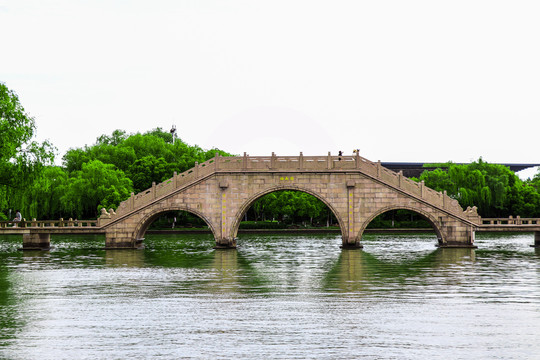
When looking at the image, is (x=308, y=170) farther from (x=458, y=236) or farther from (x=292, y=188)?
(x=458, y=236)

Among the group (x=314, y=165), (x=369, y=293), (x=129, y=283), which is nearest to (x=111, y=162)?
(x=314, y=165)

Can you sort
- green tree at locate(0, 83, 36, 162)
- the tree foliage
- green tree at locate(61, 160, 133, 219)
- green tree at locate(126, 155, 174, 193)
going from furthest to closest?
the tree foliage
green tree at locate(126, 155, 174, 193)
green tree at locate(61, 160, 133, 219)
green tree at locate(0, 83, 36, 162)

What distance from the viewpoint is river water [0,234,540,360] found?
12.6 metres

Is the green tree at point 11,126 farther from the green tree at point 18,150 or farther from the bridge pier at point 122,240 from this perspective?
the bridge pier at point 122,240

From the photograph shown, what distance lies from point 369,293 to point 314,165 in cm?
1696

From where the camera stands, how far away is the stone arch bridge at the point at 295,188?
35.2 metres

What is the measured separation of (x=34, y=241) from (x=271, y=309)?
80.0ft

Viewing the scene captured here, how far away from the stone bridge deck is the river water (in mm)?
5449

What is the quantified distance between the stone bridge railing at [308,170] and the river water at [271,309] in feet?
18.4

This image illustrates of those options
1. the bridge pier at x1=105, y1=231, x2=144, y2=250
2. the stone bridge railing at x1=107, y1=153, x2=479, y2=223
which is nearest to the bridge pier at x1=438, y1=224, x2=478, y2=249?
the stone bridge railing at x1=107, y1=153, x2=479, y2=223

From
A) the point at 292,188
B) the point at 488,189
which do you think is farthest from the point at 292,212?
the point at 292,188

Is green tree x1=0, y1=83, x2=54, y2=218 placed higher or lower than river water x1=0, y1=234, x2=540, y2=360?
higher

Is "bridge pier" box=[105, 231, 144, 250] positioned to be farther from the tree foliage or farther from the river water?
the tree foliage

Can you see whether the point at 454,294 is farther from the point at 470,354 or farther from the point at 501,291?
the point at 470,354
